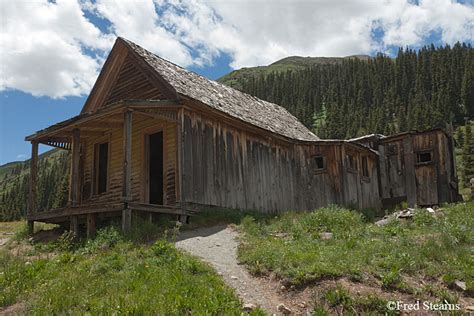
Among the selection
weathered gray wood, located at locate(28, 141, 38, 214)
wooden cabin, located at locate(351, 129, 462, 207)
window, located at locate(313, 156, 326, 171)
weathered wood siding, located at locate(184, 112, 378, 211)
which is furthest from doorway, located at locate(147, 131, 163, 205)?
wooden cabin, located at locate(351, 129, 462, 207)

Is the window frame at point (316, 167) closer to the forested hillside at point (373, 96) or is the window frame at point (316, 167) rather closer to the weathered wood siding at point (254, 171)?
the weathered wood siding at point (254, 171)

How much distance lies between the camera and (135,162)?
1597 cm

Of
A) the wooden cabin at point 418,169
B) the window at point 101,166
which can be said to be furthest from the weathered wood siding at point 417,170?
the window at point 101,166

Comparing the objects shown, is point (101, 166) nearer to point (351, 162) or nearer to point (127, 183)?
point (127, 183)

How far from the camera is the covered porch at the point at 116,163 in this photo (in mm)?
13047

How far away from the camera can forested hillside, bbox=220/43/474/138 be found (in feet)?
269

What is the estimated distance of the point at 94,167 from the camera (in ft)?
58.3

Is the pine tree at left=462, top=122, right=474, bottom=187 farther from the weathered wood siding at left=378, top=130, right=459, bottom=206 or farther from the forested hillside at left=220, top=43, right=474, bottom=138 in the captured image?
the weathered wood siding at left=378, top=130, right=459, bottom=206

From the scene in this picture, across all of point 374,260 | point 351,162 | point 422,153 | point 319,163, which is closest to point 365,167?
point 351,162

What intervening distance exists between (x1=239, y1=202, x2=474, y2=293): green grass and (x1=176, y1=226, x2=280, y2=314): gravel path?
0.31 meters

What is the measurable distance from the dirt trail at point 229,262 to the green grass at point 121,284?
1.26ft

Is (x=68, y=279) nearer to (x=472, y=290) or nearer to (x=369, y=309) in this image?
(x=369, y=309)

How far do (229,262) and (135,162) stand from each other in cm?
761

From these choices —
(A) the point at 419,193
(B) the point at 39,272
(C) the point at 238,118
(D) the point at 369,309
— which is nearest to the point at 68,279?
(B) the point at 39,272
